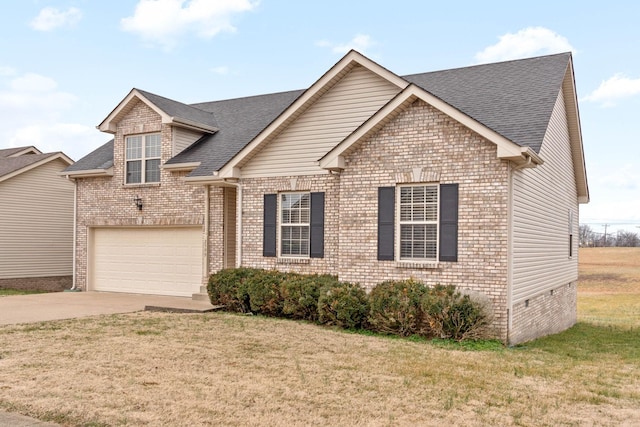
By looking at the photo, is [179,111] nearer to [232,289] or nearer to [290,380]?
[232,289]

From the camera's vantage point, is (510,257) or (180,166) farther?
(180,166)

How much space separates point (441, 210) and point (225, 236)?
7.67 meters

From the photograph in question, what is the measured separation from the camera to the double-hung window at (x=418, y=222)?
12141mm

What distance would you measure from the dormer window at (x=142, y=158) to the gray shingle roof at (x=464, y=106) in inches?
33.7

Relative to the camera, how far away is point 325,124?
1484 cm

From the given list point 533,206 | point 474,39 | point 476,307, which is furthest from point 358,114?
point 476,307

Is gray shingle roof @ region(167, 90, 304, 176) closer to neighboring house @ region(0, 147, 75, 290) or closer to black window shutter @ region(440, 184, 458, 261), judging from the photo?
neighboring house @ region(0, 147, 75, 290)

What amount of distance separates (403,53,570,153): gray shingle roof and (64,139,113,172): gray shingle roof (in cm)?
1085

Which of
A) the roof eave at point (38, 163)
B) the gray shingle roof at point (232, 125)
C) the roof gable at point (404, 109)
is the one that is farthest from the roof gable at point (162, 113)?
the roof gable at point (404, 109)

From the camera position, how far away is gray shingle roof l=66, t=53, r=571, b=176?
41.8ft

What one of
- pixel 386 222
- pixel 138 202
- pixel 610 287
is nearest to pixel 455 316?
pixel 386 222

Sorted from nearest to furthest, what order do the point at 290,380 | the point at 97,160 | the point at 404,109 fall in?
the point at 290,380 → the point at 404,109 → the point at 97,160

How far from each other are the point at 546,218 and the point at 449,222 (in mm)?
4135

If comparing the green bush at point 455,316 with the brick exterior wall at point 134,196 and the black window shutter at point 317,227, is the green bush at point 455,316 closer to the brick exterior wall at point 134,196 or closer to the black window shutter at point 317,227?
the black window shutter at point 317,227
